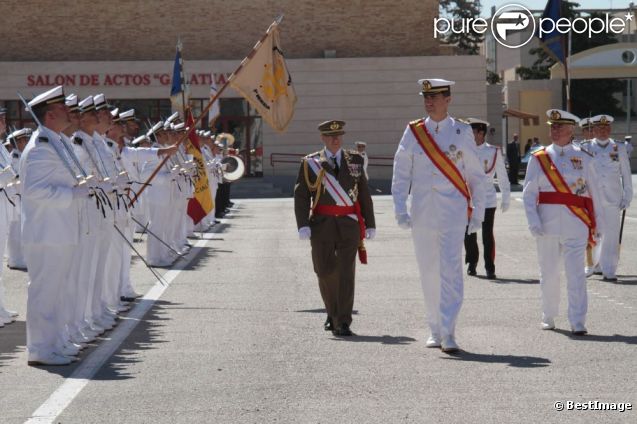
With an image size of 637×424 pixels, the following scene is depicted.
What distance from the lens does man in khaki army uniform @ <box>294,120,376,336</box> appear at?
39.1ft

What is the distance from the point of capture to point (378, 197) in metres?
43.9

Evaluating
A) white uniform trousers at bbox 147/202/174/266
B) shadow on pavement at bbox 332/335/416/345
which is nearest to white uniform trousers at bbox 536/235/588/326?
shadow on pavement at bbox 332/335/416/345

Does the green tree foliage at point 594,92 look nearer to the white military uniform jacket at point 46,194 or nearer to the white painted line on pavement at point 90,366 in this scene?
the white painted line on pavement at point 90,366

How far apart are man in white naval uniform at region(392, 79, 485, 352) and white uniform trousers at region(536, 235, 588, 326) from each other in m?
1.24

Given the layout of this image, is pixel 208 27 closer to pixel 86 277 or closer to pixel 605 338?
pixel 86 277

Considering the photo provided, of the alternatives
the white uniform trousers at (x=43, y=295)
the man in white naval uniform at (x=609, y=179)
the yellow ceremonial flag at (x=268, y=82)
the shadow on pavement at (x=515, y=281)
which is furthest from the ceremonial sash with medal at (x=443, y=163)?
the man in white naval uniform at (x=609, y=179)

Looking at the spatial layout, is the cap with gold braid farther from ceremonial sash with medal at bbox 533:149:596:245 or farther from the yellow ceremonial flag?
the yellow ceremonial flag

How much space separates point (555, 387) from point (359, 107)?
47877 millimetres

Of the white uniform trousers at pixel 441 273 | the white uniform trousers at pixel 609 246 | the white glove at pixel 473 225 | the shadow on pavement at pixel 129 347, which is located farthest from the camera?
the white uniform trousers at pixel 609 246

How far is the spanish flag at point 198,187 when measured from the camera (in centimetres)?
2116

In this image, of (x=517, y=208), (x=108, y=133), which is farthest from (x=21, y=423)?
(x=517, y=208)

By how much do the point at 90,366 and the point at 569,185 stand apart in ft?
15.3

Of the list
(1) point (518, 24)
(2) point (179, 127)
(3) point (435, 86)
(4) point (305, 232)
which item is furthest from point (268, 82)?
(1) point (518, 24)

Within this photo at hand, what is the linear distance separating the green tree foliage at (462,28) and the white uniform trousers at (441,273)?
79.1 metres
